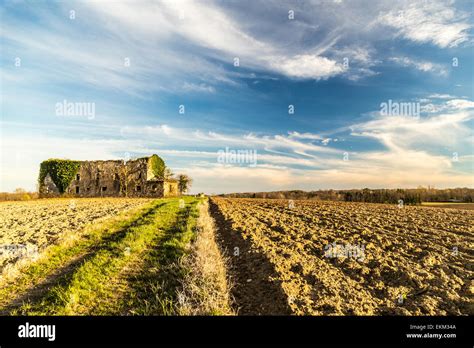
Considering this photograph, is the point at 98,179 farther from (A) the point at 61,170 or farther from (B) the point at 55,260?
(B) the point at 55,260

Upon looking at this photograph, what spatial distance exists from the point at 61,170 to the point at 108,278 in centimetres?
4866

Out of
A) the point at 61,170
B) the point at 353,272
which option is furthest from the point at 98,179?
the point at 353,272

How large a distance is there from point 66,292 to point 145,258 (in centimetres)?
324

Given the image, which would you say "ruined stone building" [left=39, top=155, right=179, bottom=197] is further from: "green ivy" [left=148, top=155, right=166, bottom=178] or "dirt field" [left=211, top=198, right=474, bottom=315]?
"dirt field" [left=211, top=198, right=474, bottom=315]

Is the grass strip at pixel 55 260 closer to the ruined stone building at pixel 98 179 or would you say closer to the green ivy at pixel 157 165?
the ruined stone building at pixel 98 179

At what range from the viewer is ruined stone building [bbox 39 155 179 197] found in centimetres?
4791

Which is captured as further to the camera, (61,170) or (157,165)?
(157,165)

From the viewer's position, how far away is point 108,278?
24.2 ft

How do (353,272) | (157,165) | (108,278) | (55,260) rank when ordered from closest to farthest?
(108,278) < (353,272) < (55,260) < (157,165)

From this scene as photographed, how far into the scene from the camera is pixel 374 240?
449 inches

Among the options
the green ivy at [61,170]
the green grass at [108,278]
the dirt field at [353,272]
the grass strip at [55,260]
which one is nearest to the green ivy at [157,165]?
the green ivy at [61,170]

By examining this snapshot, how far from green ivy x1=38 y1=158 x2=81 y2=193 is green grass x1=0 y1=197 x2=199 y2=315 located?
138 ft

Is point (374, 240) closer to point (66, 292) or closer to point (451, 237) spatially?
point (451, 237)
